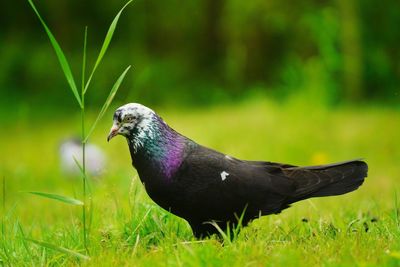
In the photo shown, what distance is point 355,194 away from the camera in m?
6.73

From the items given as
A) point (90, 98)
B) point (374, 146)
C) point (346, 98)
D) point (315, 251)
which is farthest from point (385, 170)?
point (90, 98)

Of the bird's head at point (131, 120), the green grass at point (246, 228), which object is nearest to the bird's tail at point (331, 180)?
the green grass at point (246, 228)

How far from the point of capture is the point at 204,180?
135 inches

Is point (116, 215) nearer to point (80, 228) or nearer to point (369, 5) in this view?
point (80, 228)

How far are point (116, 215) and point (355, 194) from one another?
3.27m

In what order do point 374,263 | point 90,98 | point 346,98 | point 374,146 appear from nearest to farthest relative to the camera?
point 374,263 → point 374,146 → point 346,98 → point 90,98

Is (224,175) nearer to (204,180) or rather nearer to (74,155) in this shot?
(204,180)

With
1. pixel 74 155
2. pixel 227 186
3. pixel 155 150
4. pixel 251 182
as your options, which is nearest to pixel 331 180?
pixel 251 182

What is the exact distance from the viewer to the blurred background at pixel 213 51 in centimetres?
1196

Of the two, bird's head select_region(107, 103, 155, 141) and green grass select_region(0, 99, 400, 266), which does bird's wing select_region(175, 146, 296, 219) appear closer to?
green grass select_region(0, 99, 400, 266)

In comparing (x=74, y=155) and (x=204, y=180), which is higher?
(x=204, y=180)

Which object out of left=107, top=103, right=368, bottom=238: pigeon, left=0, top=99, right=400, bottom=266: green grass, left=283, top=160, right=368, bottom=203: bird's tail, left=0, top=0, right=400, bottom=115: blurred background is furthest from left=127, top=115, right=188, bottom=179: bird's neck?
left=0, top=0, right=400, bottom=115: blurred background

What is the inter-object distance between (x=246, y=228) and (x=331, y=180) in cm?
46

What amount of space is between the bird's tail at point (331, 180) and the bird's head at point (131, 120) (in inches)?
29.5
